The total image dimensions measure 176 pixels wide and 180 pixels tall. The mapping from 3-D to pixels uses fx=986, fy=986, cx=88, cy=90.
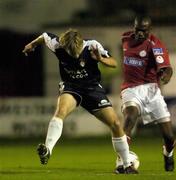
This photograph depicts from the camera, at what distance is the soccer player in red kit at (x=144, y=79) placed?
15.8 m

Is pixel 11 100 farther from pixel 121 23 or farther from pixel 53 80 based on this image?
pixel 121 23

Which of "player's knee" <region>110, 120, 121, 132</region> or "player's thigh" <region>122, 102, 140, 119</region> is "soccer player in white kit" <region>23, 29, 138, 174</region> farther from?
"player's thigh" <region>122, 102, 140, 119</region>

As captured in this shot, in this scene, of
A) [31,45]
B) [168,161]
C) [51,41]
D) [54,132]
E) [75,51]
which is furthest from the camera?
[168,161]

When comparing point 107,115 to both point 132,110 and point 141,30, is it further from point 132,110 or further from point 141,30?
point 141,30

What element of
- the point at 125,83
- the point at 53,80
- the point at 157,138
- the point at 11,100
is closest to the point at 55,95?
the point at 53,80

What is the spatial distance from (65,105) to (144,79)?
6.24ft

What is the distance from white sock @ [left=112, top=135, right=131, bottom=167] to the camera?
14898 mm

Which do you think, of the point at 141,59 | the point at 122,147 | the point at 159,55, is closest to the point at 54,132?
the point at 122,147

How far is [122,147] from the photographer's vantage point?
1492cm

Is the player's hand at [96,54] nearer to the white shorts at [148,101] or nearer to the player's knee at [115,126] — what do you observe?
the player's knee at [115,126]

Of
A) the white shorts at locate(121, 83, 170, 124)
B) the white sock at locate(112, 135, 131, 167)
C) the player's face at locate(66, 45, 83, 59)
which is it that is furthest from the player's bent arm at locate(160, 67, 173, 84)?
the player's face at locate(66, 45, 83, 59)

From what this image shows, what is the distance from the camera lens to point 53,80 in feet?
117

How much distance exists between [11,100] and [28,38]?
5.33 meters

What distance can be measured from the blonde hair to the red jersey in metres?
1.42
